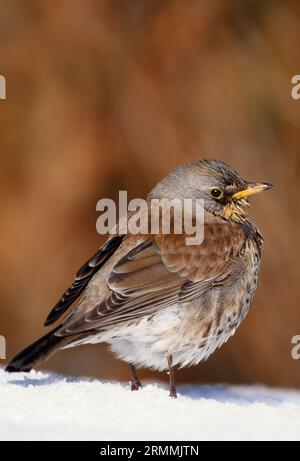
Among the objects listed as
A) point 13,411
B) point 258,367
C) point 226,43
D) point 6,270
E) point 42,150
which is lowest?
point 13,411

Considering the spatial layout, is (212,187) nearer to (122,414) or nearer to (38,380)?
(38,380)

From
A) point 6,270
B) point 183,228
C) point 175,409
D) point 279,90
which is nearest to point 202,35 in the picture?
point 279,90

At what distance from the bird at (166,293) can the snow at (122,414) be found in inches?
8.6

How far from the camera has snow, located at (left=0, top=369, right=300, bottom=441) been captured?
4059mm

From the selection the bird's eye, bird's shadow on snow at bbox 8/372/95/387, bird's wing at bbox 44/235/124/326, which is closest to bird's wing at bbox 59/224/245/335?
bird's wing at bbox 44/235/124/326

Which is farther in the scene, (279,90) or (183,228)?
(279,90)

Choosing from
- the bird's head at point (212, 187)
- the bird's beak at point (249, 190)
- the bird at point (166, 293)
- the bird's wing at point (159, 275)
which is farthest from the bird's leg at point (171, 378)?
the bird's beak at point (249, 190)

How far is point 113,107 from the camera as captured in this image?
784 cm

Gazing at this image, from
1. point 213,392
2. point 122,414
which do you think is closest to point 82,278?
point 122,414

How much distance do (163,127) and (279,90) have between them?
1062mm

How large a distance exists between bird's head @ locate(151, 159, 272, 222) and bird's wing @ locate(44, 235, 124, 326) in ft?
1.86

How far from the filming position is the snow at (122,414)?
4059mm

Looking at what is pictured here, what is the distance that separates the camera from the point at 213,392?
19.1 ft

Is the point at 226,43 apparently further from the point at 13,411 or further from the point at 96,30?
the point at 13,411
